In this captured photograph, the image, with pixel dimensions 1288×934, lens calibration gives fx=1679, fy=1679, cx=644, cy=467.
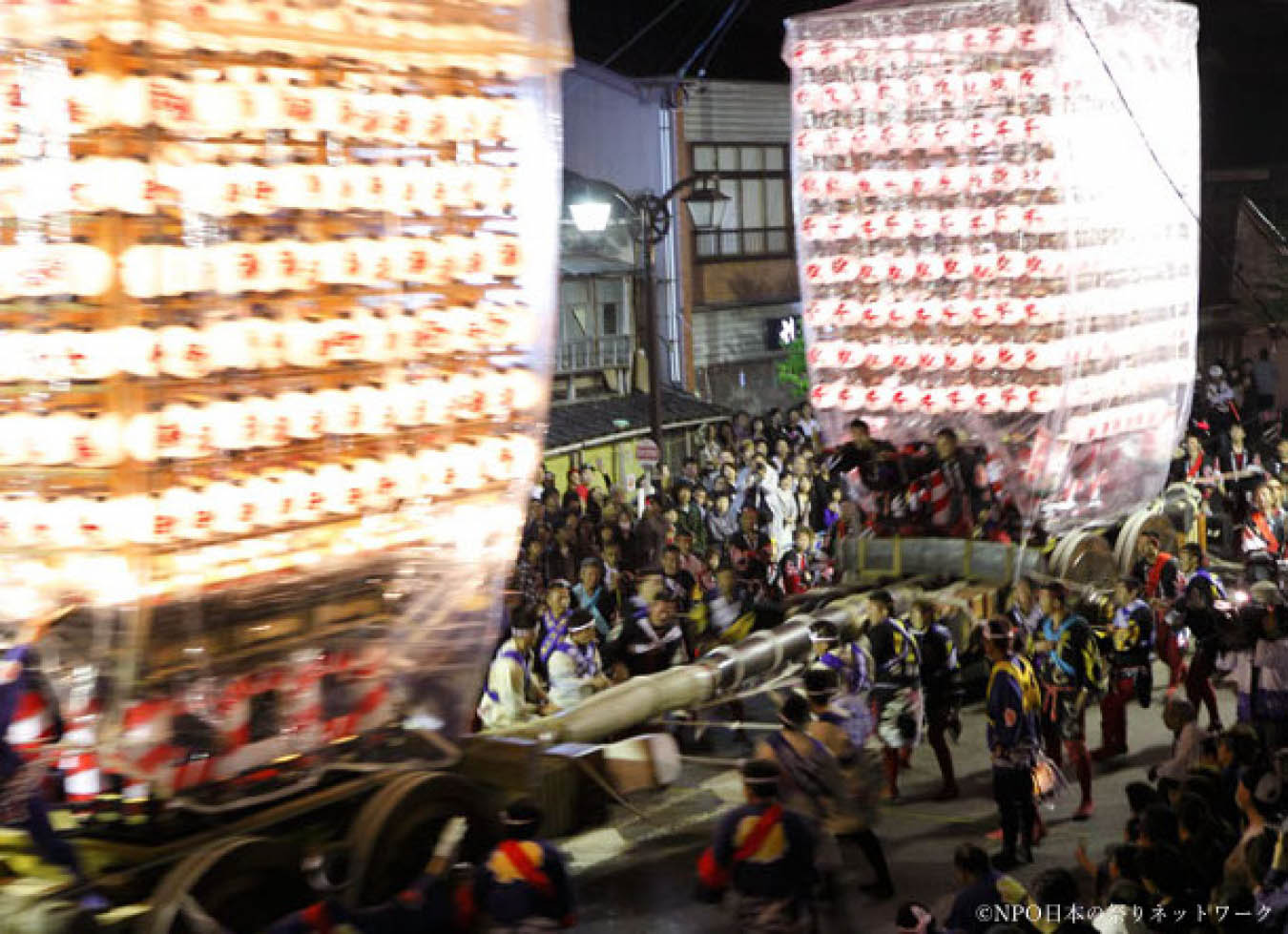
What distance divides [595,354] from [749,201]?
22.1ft

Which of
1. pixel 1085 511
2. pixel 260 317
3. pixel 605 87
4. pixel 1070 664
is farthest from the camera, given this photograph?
pixel 605 87

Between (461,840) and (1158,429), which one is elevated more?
(1158,429)

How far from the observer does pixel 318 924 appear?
7055 mm

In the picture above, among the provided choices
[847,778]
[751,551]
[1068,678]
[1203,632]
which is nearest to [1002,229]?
[1203,632]

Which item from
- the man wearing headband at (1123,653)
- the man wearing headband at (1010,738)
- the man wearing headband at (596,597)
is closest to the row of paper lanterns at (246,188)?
the man wearing headband at (1010,738)

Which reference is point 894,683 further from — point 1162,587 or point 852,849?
point 1162,587

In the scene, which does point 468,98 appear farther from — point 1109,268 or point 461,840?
point 1109,268

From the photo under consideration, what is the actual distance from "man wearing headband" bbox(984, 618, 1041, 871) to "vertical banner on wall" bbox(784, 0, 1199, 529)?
413 centimetres

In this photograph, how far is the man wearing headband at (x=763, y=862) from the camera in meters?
7.99

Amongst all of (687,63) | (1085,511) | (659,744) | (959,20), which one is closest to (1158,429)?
(1085,511)

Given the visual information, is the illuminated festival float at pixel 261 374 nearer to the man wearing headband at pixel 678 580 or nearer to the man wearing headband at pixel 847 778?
the man wearing headband at pixel 847 778

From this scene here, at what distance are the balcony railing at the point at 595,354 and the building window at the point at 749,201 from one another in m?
3.87

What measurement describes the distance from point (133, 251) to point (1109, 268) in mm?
9872

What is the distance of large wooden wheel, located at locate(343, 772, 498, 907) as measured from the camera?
28.9ft
